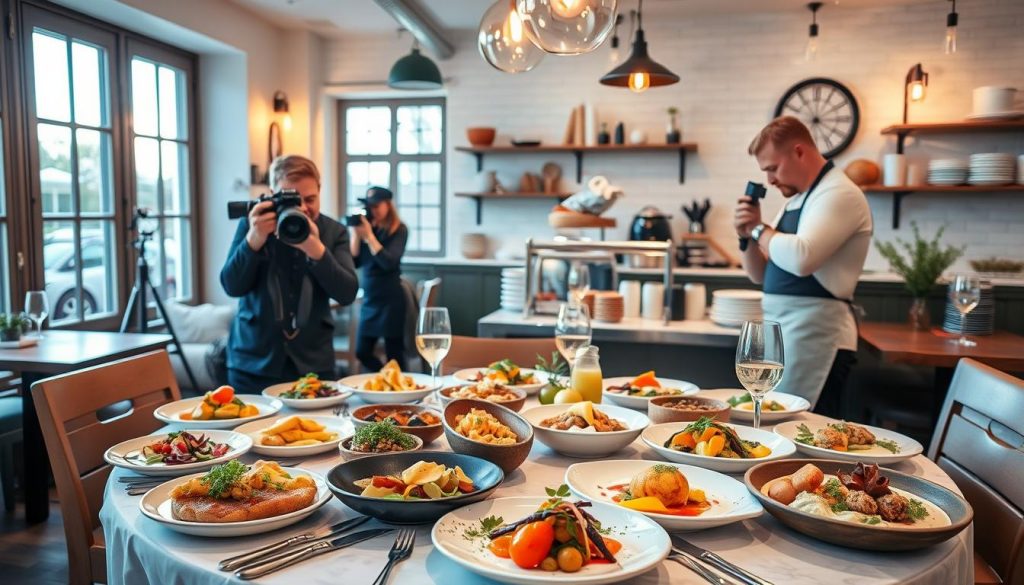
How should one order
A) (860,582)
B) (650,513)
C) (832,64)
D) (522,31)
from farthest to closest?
(832,64) → (522,31) → (650,513) → (860,582)

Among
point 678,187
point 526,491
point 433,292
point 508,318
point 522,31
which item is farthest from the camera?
point 678,187

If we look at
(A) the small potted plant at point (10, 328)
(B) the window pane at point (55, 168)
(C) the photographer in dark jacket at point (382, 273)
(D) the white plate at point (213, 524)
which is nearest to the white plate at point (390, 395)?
(D) the white plate at point (213, 524)

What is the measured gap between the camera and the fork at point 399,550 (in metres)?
0.98

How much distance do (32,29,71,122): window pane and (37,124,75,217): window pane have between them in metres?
0.08

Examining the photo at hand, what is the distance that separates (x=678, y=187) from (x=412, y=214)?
2267 millimetres

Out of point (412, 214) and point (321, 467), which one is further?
point (412, 214)

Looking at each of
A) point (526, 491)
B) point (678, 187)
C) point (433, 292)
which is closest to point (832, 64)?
point (678, 187)

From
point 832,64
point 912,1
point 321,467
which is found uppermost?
point 912,1

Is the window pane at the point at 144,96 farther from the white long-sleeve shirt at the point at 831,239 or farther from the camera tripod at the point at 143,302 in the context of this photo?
the white long-sleeve shirt at the point at 831,239

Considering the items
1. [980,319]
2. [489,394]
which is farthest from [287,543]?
[980,319]

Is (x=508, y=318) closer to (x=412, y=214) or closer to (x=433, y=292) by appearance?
(x=433, y=292)

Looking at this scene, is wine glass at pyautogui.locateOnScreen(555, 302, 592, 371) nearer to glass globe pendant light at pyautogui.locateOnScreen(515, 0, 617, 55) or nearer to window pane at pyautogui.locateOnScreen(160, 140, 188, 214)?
glass globe pendant light at pyautogui.locateOnScreen(515, 0, 617, 55)

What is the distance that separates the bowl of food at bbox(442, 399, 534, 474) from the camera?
1.32 meters

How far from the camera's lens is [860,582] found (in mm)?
993
